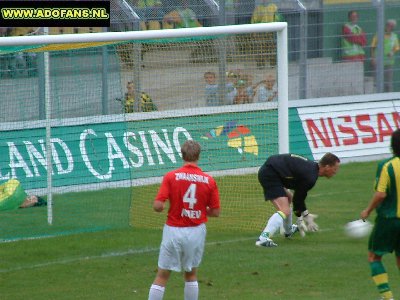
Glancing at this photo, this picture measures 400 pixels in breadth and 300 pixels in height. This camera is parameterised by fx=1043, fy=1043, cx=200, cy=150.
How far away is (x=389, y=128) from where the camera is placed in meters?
22.3

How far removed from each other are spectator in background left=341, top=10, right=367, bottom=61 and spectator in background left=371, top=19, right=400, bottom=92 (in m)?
0.36

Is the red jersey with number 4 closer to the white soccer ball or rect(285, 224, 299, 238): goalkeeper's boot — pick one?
the white soccer ball

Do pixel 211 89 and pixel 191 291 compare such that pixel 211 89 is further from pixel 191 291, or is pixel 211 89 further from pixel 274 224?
pixel 191 291

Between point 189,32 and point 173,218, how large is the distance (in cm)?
492

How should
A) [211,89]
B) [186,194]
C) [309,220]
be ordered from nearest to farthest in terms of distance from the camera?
1. [186,194]
2. [309,220]
3. [211,89]

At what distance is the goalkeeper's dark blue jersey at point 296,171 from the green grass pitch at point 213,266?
82 cm

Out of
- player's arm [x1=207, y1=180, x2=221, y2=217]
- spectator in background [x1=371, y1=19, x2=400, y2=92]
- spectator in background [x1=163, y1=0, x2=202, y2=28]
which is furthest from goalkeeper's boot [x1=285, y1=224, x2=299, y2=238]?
spectator in background [x1=371, y1=19, x2=400, y2=92]

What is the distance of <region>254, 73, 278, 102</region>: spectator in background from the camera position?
1609cm

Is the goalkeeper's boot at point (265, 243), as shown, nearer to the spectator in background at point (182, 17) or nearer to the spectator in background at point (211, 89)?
the spectator in background at point (211, 89)

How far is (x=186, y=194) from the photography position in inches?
387

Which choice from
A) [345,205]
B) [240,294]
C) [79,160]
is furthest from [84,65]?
[240,294]

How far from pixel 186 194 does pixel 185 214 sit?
0.63 ft

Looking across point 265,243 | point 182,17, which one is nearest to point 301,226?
point 265,243

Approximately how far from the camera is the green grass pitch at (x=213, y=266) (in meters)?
11.4
